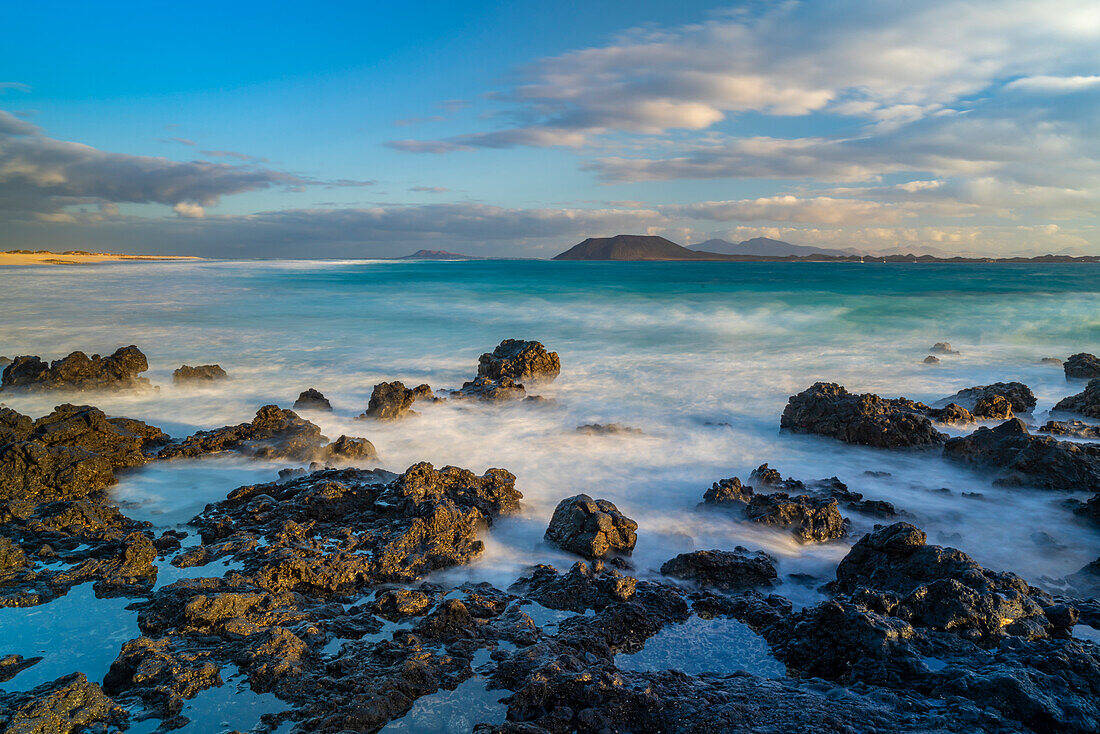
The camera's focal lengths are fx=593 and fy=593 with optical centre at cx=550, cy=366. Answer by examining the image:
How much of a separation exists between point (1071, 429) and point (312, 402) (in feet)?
39.2

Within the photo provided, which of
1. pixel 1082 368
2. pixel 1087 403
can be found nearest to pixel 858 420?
pixel 1087 403

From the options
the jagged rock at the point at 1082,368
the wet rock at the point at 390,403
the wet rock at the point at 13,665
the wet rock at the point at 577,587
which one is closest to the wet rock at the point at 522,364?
the wet rock at the point at 390,403

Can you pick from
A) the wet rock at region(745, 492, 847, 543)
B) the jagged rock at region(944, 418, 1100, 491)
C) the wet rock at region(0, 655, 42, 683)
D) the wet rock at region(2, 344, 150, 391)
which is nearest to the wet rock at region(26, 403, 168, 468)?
the wet rock at region(0, 655, 42, 683)

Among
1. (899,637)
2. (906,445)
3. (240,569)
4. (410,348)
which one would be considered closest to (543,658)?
(899,637)

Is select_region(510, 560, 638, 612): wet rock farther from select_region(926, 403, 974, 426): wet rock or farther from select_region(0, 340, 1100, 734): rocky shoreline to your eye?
select_region(926, 403, 974, 426): wet rock

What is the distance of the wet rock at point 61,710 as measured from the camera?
2914 mm

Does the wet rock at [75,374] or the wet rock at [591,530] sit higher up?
the wet rock at [75,374]

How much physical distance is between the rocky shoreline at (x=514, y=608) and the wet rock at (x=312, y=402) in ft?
10.1

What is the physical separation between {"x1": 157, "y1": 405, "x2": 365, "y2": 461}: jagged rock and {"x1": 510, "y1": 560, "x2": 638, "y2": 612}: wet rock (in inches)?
147

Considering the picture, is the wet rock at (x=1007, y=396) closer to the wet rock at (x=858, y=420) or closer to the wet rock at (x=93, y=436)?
the wet rock at (x=858, y=420)

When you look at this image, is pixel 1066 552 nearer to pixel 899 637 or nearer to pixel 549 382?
pixel 899 637

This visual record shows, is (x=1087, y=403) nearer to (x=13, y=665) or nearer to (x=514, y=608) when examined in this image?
(x=514, y=608)

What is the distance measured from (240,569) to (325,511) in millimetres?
1124

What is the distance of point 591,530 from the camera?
17.0ft
